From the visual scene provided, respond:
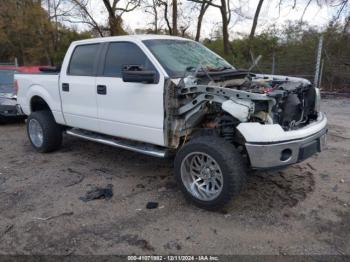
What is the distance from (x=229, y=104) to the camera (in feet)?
12.5

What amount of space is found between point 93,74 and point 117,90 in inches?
27.5

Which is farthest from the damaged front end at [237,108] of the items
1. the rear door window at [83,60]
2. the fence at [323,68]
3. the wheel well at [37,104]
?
the fence at [323,68]

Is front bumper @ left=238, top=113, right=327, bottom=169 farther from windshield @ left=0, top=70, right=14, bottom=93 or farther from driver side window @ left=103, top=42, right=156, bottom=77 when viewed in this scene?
windshield @ left=0, top=70, right=14, bottom=93

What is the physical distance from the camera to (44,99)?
6258mm

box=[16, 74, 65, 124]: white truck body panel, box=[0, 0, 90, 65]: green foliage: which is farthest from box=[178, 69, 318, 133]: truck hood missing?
box=[0, 0, 90, 65]: green foliage

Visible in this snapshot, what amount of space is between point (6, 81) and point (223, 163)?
8.01 metres

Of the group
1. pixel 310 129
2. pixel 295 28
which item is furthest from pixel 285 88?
pixel 295 28

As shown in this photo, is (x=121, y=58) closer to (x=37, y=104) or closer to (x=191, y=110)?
(x=191, y=110)

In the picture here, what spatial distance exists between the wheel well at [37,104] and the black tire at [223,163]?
3.63 metres

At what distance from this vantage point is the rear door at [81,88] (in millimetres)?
5320

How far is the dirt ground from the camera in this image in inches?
133

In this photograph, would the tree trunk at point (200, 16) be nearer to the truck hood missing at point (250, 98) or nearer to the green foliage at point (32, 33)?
the green foliage at point (32, 33)

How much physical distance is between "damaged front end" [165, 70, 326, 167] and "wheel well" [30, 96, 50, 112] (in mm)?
3280

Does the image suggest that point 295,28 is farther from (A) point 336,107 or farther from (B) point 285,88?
(B) point 285,88
